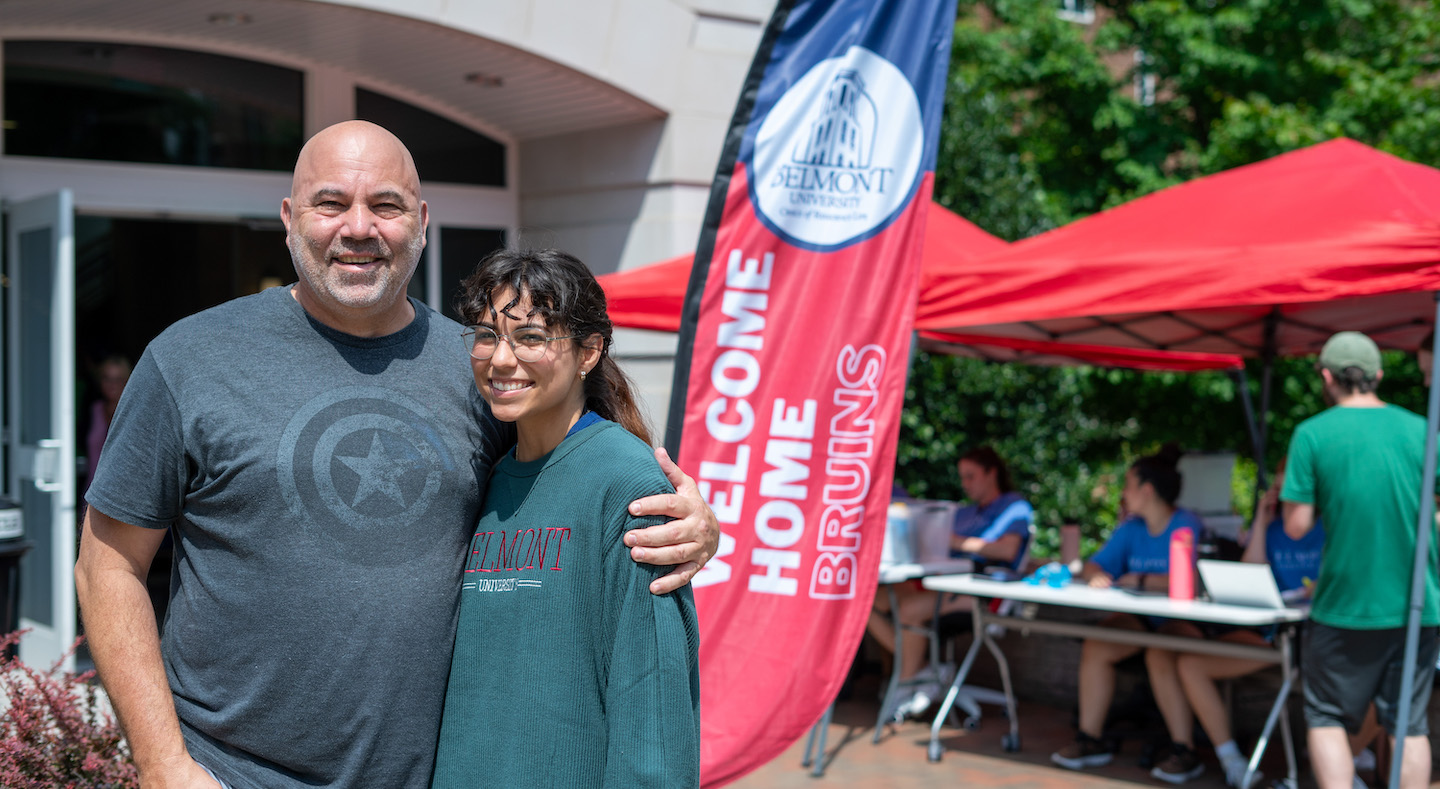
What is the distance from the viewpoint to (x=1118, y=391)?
13.6m

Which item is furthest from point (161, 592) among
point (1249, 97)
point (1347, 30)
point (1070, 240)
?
point (1347, 30)

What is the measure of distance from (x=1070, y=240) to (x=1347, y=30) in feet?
34.2

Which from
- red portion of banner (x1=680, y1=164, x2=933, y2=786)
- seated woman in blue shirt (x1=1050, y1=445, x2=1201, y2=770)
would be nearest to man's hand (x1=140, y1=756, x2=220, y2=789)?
red portion of banner (x1=680, y1=164, x2=933, y2=786)

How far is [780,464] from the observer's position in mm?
3984

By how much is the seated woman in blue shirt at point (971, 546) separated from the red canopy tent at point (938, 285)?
0.80 m

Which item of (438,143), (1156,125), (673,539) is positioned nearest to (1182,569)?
(673,539)

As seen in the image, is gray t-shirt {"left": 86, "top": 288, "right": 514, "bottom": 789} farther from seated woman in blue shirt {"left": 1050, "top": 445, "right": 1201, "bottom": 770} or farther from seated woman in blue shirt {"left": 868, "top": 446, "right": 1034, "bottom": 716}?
seated woman in blue shirt {"left": 868, "top": 446, "right": 1034, "bottom": 716}

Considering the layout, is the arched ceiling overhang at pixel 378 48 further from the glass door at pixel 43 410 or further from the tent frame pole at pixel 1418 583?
the tent frame pole at pixel 1418 583

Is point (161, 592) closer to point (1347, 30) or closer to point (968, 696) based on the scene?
point (968, 696)

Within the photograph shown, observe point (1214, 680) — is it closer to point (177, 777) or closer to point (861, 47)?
point (861, 47)

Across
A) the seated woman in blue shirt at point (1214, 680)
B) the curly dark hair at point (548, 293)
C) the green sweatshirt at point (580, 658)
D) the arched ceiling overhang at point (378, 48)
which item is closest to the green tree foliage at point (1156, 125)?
the arched ceiling overhang at point (378, 48)

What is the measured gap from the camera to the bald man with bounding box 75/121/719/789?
6.07 feet

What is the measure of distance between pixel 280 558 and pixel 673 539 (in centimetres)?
60

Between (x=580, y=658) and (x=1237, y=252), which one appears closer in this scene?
(x=580, y=658)
